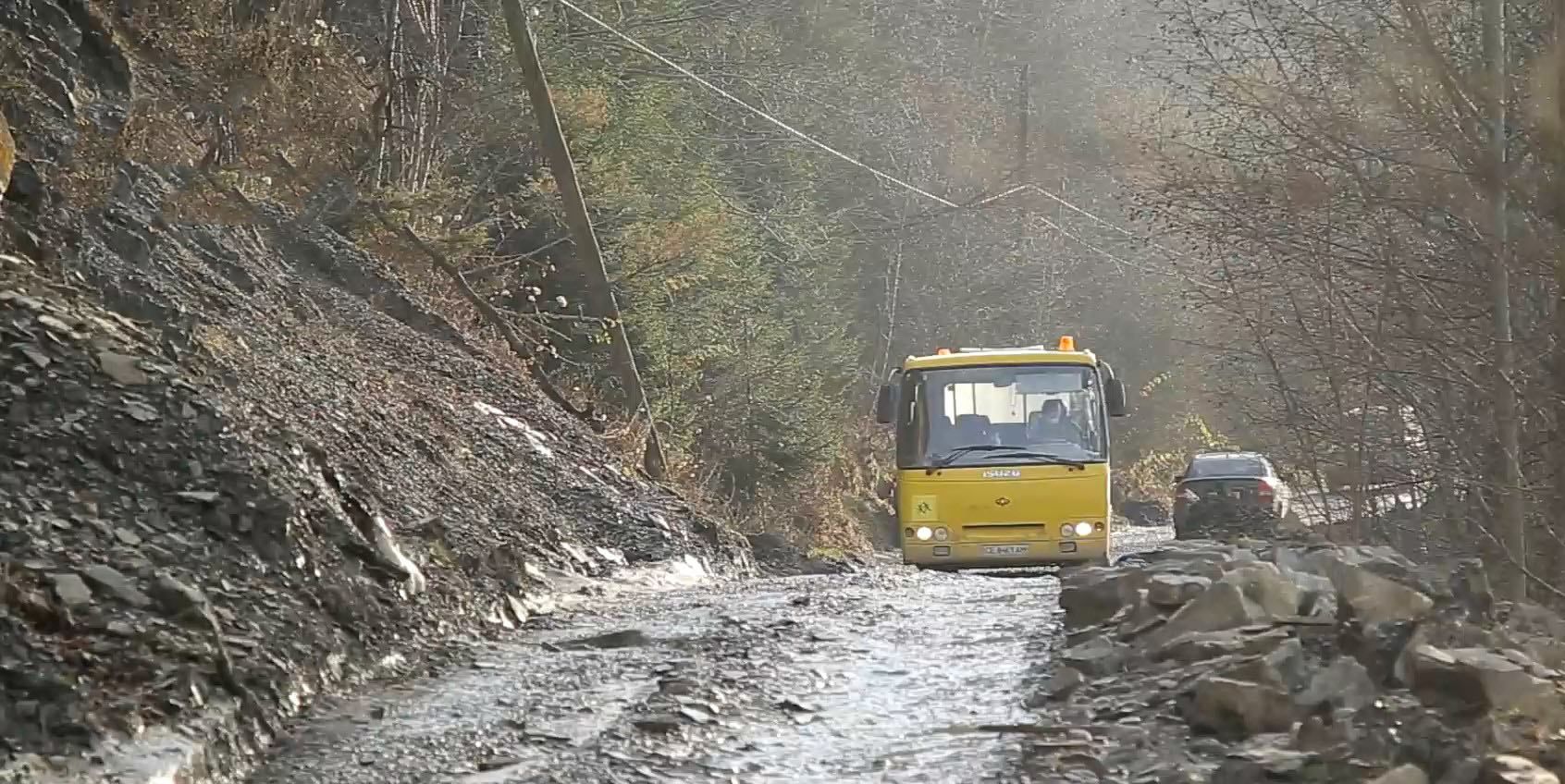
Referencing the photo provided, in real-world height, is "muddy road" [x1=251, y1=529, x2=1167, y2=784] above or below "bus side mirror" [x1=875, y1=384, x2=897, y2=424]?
below

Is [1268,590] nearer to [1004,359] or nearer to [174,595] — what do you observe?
[174,595]

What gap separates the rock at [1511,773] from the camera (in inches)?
222

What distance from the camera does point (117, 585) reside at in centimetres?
740

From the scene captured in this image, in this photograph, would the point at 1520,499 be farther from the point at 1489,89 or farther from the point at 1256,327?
the point at 1256,327

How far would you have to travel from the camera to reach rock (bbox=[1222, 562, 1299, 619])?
8914mm

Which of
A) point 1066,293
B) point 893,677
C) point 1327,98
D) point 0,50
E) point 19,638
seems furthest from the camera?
point 1066,293

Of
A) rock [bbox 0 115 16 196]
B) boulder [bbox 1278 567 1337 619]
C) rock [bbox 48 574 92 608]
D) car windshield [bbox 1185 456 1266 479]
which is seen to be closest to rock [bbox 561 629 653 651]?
rock [bbox 48 574 92 608]

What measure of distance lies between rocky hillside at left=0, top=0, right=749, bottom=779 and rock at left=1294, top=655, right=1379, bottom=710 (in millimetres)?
4555

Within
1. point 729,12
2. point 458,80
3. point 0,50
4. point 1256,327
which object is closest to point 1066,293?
point 729,12

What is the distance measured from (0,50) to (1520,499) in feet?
34.0

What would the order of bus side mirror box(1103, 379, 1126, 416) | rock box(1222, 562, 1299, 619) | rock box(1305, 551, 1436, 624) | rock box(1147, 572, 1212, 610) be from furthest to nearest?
bus side mirror box(1103, 379, 1126, 416) → rock box(1147, 572, 1212, 610) → rock box(1222, 562, 1299, 619) → rock box(1305, 551, 1436, 624)

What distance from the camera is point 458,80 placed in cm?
2208

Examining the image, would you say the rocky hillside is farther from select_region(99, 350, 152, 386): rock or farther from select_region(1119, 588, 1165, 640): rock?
select_region(1119, 588, 1165, 640): rock

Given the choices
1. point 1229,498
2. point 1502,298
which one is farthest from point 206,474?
point 1229,498
